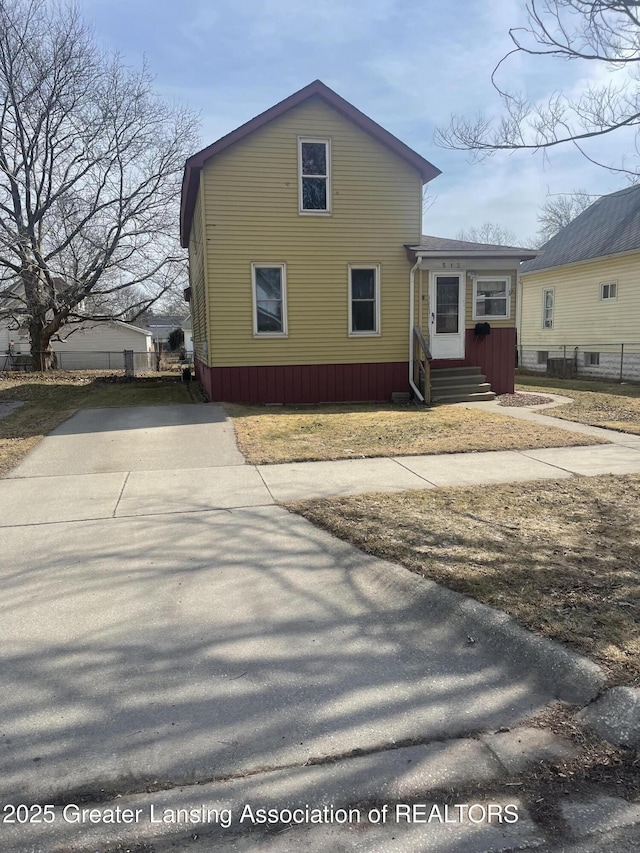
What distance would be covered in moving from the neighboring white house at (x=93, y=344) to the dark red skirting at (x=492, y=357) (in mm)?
24598

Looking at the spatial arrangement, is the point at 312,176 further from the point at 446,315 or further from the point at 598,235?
the point at 598,235

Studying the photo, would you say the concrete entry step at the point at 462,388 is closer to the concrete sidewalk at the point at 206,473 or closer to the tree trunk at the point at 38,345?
the concrete sidewalk at the point at 206,473

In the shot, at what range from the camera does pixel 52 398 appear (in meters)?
16.2

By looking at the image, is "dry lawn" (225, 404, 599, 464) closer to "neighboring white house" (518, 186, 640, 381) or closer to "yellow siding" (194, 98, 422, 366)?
"yellow siding" (194, 98, 422, 366)

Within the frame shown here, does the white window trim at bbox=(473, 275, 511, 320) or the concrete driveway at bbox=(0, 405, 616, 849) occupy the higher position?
the white window trim at bbox=(473, 275, 511, 320)

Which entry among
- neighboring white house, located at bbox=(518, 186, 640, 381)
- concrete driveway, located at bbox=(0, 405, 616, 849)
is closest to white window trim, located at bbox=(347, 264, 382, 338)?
concrete driveway, located at bbox=(0, 405, 616, 849)

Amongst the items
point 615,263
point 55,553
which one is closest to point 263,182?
point 55,553

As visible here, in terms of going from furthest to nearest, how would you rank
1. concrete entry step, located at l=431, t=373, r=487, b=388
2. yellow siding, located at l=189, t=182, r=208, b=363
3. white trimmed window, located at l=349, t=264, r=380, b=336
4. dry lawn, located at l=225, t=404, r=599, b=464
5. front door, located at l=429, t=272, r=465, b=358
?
yellow siding, located at l=189, t=182, r=208, b=363 < front door, located at l=429, t=272, r=465, b=358 < concrete entry step, located at l=431, t=373, r=487, b=388 < white trimmed window, located at l=349, t=264, r=380, b=336 < dry lawn, located at l=225, t=404, r=599, b=464

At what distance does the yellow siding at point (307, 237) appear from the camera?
12.9 metres

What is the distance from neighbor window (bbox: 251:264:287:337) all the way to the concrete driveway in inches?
329

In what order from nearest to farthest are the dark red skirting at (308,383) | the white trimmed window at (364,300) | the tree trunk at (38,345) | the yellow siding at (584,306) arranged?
the dark red skirting at (308,383)
the white trimmed window at (364,300)
the yellow siding at (584,306)
the tree trunk at (38,345)

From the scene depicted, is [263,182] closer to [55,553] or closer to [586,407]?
[586,407]

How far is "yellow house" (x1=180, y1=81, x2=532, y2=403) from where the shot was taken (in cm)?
1297

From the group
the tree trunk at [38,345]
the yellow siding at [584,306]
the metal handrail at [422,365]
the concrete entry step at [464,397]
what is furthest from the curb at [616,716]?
the tree trunk at [38,345]
